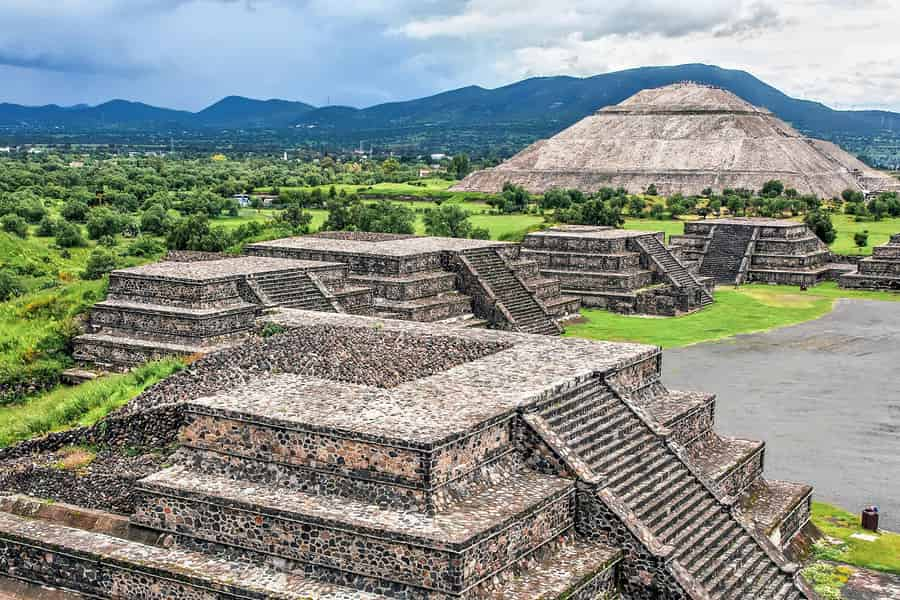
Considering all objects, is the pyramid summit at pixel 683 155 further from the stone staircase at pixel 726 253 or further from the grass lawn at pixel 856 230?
the stone staircase at pixel 726 253

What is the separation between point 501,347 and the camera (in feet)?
55.0

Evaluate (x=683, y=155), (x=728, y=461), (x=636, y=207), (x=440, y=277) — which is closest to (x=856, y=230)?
(x=636, y=207)

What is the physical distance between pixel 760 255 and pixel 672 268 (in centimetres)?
854

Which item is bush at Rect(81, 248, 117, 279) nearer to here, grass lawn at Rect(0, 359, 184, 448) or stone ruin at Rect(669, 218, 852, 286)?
grass lawn at Rect(0, 359, 184, 448)

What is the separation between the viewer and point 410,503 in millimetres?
11078

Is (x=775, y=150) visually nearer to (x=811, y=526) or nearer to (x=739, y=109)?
(x=739, y=109)

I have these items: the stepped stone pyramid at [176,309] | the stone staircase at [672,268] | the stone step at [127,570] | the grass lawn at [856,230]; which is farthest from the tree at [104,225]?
the grass lawn at [856,230]

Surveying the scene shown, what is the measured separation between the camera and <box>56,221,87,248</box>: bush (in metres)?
42.2

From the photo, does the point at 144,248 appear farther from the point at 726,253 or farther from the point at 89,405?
the point at 726,253

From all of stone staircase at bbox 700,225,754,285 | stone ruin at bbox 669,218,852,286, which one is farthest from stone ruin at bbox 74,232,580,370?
stone ruin at bbox 669,218,852,286

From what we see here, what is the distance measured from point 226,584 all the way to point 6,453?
19.1 feet

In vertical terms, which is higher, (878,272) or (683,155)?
(683,155)

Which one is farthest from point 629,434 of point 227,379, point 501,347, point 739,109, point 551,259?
point 739,109

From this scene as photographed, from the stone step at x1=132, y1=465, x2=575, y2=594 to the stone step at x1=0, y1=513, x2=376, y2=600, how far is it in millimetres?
262
